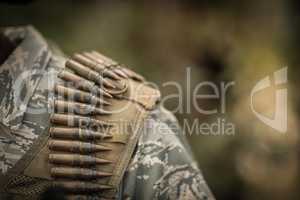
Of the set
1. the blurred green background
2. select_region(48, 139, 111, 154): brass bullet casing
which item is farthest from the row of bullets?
the blurred green background

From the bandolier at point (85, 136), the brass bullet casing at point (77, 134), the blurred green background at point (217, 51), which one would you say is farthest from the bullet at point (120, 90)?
the blurred green background at point (217, 51)

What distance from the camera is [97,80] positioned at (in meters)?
1.27

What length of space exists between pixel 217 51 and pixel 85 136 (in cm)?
88

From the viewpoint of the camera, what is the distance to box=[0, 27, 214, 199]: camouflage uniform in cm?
119

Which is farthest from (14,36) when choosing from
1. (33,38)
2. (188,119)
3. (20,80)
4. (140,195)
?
(188,119)

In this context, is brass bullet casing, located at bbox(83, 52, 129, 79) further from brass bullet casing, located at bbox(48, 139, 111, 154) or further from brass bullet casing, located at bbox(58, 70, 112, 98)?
brass bullet casing, located at bbox(48, 139, 111, 154)

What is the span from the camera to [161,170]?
1223mm

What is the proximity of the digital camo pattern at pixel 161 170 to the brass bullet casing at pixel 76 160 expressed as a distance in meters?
0.06

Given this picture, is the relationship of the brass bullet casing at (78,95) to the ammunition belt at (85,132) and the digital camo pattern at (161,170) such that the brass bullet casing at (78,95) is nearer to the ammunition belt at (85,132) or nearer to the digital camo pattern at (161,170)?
the ammunition belt at (85,132)

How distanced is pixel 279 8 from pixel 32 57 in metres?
0.77

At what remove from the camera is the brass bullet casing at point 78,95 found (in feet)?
4.07

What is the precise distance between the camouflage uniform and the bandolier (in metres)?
0.02

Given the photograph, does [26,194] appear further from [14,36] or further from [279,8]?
[279,8]

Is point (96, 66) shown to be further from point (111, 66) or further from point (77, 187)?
point (77, 187)
